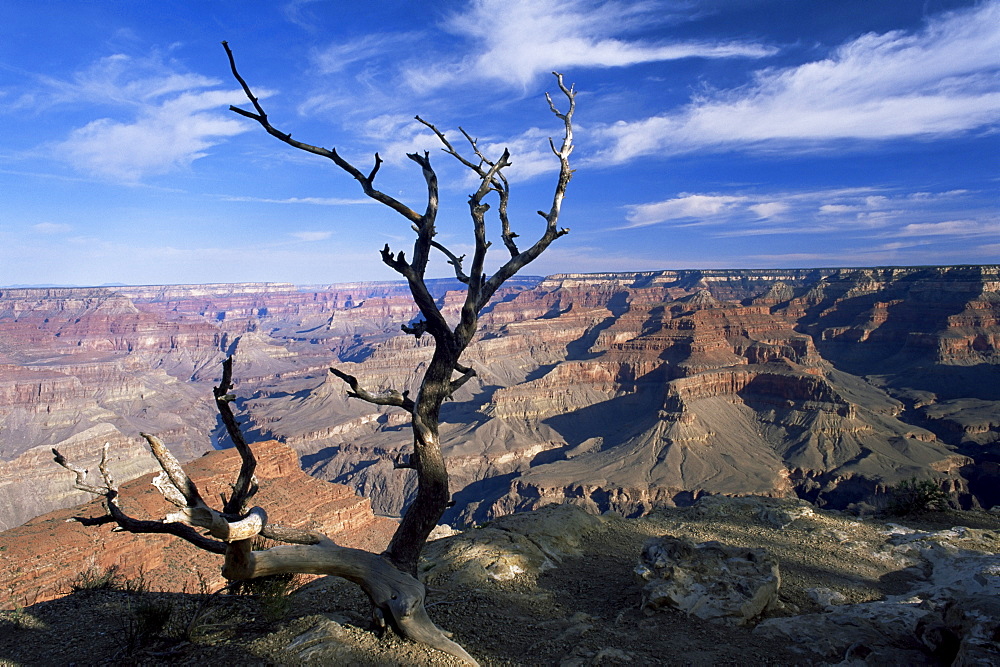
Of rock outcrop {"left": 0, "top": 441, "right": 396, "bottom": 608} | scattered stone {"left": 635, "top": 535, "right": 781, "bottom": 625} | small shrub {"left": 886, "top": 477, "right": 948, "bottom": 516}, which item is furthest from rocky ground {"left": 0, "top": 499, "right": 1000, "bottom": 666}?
rock outcrop {"left": 0, "top": 441, "right": 396, "bottom": 608}

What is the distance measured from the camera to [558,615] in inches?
335

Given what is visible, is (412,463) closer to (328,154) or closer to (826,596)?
(328,154)

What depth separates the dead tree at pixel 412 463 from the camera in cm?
464

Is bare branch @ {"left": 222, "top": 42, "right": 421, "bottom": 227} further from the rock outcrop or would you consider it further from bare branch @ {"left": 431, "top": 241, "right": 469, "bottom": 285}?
the rock outcrop

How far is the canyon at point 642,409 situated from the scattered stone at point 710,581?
42.6 metres

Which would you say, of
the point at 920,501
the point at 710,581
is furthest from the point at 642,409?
Result: the point at 710,581

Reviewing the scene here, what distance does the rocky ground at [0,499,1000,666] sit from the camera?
5.80 meters

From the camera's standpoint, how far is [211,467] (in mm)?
33719

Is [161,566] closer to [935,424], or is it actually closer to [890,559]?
[890,559]

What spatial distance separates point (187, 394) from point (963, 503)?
17115 centimetres

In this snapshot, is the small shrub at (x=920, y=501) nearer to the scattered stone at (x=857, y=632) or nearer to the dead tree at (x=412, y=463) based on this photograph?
the scattered stone at (x=857, y=632)

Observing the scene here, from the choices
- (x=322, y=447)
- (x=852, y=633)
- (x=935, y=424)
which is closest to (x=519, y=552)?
(x=852, y=633)

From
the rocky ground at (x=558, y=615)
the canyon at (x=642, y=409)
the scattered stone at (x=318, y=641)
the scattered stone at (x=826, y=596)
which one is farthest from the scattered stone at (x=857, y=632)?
the canyon at (x=642, y=409)

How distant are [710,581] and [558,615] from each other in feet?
8.95
